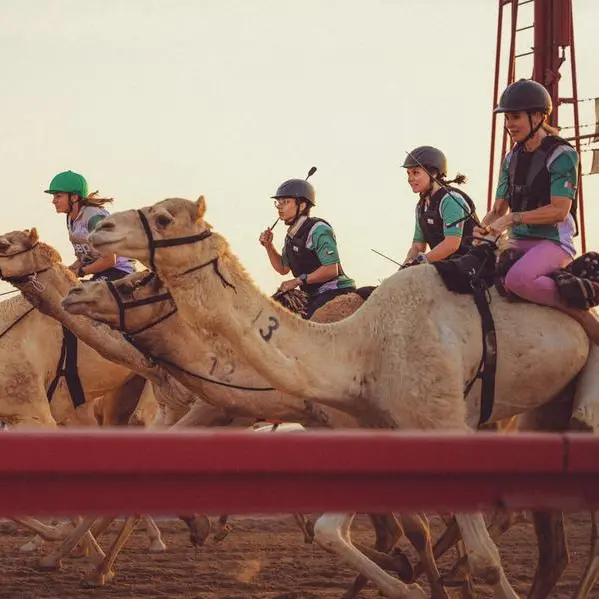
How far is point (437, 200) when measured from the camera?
362 inches

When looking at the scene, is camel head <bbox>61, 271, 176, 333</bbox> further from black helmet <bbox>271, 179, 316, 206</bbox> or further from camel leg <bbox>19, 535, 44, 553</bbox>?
camel leg <bbox>19, 535, 44, 553</bbox>

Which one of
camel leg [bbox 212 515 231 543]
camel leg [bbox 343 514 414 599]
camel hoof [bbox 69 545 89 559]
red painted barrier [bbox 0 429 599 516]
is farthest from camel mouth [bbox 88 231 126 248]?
camel hoof [bbox 69 545 89 559]

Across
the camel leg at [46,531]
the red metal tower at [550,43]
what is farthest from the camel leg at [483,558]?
the red metal tower at [550,43]

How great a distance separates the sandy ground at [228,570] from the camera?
30.9 ft

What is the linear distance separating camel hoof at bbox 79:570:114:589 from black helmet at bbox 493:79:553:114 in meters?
4.36

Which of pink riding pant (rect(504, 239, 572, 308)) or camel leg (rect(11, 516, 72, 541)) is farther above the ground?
pink riding pant (rect(504, 239, 572, 308))

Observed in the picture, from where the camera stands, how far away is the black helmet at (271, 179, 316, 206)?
10578 millimetres

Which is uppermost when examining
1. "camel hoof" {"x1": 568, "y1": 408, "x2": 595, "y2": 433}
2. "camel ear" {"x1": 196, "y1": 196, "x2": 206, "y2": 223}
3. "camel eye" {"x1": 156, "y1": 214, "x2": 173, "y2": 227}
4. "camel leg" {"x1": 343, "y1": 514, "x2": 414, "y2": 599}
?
"camel ear" {"x1": 196, "y1": 196, "x2": 206, "y2": 223}

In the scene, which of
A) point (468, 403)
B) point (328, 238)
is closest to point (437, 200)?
point (328, 238)

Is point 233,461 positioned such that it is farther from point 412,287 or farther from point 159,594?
point 159,594

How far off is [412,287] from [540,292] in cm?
72

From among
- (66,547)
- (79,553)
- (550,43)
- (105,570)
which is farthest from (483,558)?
(550,43)

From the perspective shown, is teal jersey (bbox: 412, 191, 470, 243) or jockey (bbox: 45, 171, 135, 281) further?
jockey (bbox: 45, 171, 135, 281)

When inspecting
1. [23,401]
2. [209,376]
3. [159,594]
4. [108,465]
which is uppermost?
[108,465]
